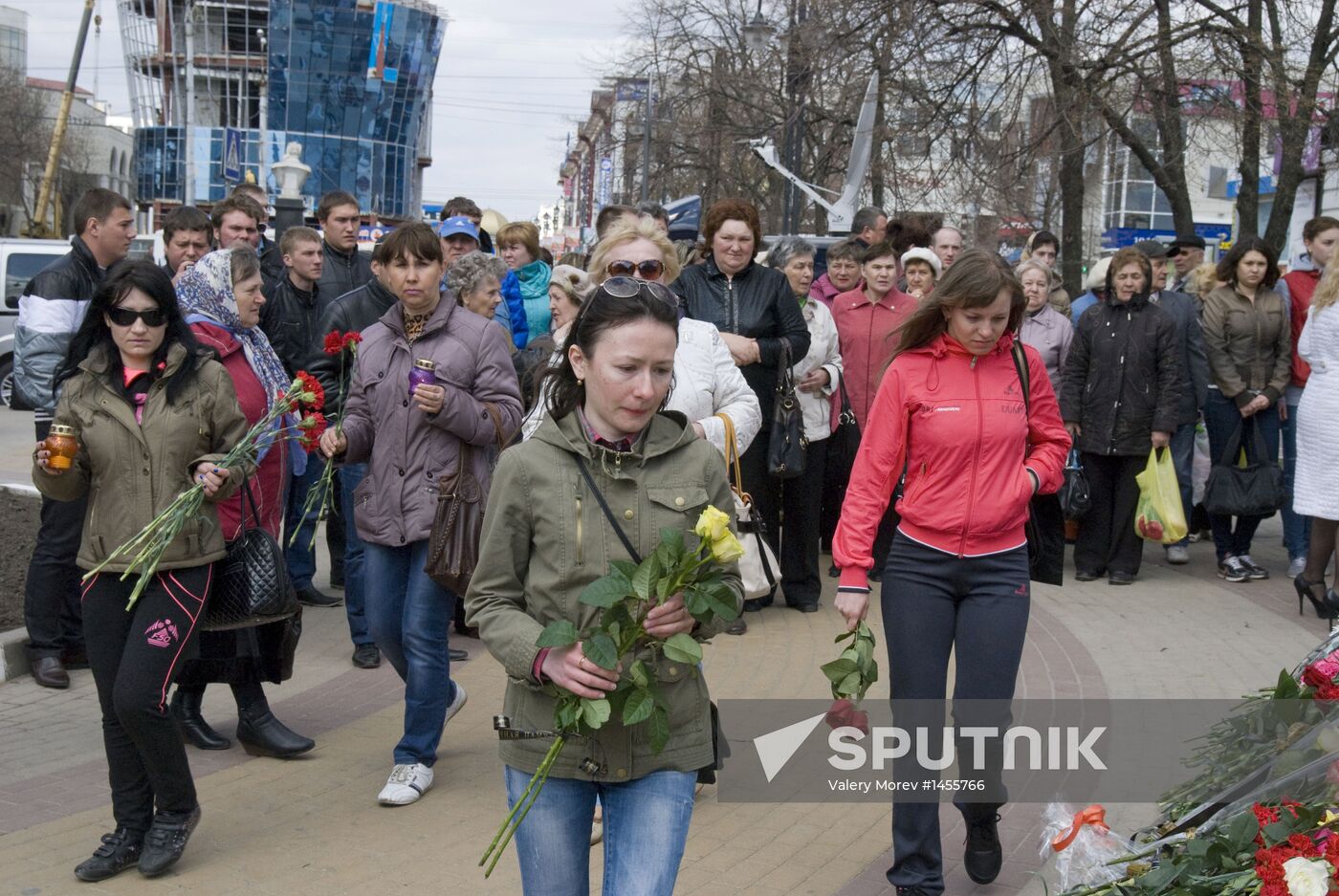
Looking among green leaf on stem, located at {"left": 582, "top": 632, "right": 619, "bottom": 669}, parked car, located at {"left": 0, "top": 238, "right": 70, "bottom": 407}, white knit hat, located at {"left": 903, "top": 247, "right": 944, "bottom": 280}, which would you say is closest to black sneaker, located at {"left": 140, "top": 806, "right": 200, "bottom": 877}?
green leaf on stem, located at {"left": 582, "top": 632, "right": 619, "bottom": 669}

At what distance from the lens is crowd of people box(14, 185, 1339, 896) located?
9.84 ft

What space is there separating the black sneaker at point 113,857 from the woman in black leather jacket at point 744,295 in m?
3.56

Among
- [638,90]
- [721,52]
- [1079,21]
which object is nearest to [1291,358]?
[1079,21]

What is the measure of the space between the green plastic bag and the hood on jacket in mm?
7019

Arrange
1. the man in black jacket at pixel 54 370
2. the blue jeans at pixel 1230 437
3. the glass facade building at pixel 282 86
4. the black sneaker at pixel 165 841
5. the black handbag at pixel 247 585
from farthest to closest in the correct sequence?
the glass facade building at pixel 282 86 < the blue jeans at pixel 1230 437 < the man in black jacket at pixel 54 370 < the black handbag at pixel 247 585 < the black sneaker at pixel 165 841

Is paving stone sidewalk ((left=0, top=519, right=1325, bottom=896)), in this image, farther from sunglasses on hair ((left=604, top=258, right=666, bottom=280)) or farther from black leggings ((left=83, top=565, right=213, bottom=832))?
sunglasses on hair ((left=604, top=258, right=666, bottom=280))

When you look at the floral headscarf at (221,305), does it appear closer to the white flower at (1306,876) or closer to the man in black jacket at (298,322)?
the man in black jacket at (298,322)

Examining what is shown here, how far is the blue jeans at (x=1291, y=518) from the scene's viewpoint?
31.4ft

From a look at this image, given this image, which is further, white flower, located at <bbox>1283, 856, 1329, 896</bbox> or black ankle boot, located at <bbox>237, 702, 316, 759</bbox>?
black ankle boot, located at <bbox>237, 702, 316, 759</bbox>

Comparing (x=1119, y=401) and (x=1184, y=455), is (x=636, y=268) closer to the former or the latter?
(x=1119, y=401)

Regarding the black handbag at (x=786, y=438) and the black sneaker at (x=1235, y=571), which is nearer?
the black handbag at (x=786, y=438)

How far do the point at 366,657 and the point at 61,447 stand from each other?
308 centimetres

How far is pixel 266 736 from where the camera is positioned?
5.92 meters

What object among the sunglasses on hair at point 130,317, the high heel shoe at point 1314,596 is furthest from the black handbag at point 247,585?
the high heel shoe at point 1314,596
